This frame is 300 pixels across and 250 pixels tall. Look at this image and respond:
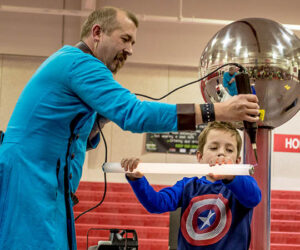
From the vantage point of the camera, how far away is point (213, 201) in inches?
59.8

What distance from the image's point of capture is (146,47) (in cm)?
652

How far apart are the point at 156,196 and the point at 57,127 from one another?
510mm

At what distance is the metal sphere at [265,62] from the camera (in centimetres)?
143

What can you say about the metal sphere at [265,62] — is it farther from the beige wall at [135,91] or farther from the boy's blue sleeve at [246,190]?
the beige wall at [135,91]

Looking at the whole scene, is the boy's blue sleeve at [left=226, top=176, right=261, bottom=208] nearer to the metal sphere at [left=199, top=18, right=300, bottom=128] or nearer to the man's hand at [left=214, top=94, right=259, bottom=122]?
the metal sphere at [left=199, top=18, right=300, bottom=128]

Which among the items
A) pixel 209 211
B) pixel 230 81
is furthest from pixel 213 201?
pixel 230 81

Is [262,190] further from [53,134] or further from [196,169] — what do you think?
[53,134]

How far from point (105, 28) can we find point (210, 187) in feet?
2.22

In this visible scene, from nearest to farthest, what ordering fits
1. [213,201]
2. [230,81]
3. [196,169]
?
[196,169]
[230,81]
[213,201]

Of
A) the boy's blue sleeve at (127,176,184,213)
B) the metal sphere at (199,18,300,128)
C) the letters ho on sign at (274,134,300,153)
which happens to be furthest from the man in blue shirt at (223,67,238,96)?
the letters ho on sign at (274,134,300,153)

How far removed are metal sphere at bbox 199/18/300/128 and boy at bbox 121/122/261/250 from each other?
15 cm

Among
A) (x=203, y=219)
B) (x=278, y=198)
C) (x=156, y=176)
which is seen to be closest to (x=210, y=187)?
(x=203, y=219)

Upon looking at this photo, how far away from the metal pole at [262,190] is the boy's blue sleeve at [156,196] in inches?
10.7

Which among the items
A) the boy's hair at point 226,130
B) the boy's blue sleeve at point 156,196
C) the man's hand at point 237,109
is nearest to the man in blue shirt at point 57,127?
the man's hand at point 237,109
